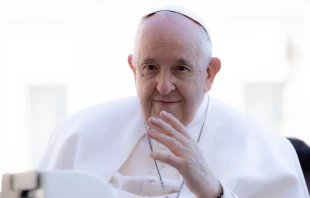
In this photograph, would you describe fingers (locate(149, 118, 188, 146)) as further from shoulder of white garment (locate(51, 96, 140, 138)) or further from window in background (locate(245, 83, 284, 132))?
window in background (locate(245, 83, 284, 132))

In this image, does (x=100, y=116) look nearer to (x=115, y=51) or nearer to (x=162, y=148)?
(x=162, y=148)

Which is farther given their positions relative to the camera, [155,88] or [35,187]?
[155,88]

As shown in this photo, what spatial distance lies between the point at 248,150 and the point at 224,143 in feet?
0.43

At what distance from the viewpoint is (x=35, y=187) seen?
1991 mm

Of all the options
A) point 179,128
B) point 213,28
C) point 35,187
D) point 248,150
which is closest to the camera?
point 35,187

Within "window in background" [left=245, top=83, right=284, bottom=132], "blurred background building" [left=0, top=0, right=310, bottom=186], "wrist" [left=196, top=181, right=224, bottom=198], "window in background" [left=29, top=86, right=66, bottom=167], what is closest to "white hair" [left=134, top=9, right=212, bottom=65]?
"wrist" [left=196, top=181, right=224, bottom=198]

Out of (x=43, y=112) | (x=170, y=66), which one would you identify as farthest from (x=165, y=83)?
(x=43, y=112)

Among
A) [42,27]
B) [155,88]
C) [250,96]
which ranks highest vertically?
[155,88]

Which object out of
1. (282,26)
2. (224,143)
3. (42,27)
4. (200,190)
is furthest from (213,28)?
(200,190)

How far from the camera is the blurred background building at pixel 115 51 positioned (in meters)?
11.6

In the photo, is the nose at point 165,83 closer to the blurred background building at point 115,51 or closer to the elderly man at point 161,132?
the elderly man at point 161,132

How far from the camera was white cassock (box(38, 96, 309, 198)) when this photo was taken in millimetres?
3600

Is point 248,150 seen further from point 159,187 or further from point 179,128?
point 179,128

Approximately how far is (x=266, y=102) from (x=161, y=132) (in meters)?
9.67
